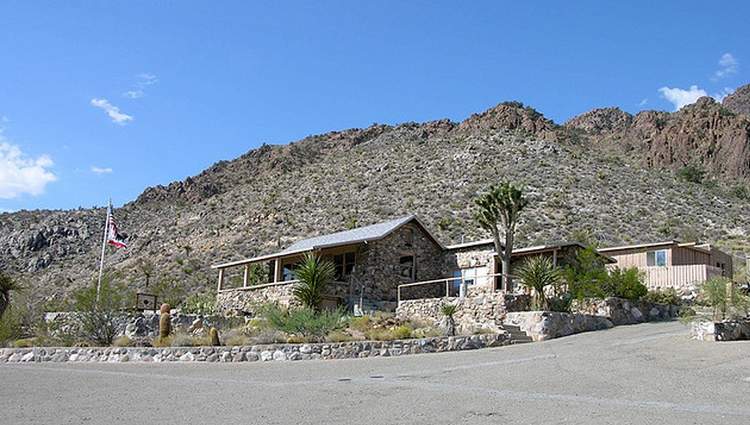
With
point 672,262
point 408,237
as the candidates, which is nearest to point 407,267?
point 408,237

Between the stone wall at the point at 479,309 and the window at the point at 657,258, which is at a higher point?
the window at the point at 657,258

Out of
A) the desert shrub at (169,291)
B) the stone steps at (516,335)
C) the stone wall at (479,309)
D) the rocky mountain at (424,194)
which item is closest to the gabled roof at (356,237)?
the stone wall at (479,309)

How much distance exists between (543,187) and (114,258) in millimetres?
38788

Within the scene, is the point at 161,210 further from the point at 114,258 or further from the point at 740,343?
the point at 740,343

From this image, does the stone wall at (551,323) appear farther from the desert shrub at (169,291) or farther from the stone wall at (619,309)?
the desert shrub at (169,291)

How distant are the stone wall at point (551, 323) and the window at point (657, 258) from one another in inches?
387

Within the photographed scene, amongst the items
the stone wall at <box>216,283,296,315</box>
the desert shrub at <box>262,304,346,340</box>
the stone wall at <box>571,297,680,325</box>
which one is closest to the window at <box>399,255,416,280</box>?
the stone wall at <box>216,283,296,315</box>

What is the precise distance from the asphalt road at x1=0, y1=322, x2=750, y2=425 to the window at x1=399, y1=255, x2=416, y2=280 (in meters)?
15.9

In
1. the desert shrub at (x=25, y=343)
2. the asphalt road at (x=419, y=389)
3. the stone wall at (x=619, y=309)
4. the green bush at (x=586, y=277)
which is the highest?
the green bush at (x=586, y=277)

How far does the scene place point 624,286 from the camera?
2872 cm

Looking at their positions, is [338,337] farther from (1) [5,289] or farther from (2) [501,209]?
(1) [5,289]

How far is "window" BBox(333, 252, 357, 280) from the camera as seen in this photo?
35.2 meters

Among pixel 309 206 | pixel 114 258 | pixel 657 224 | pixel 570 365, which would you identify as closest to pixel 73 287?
pixel 114 258

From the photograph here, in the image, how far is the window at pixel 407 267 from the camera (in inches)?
1420
